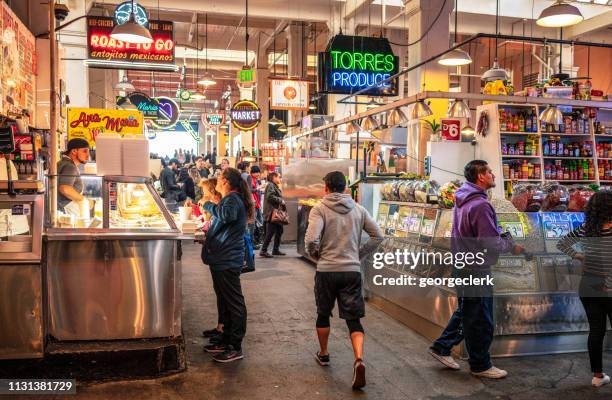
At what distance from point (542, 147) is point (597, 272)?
5749mm

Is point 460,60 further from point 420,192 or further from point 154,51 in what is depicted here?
point 154,51

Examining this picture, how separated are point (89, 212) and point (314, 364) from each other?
8.32ft

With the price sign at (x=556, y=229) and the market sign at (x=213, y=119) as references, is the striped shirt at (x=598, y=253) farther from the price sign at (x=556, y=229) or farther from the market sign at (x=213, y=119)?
the market sign at (x=213, y=119)

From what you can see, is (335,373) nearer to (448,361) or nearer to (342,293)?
(342,293)

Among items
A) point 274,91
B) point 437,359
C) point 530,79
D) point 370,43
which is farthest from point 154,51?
point 530,79

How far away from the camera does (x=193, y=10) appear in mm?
15945

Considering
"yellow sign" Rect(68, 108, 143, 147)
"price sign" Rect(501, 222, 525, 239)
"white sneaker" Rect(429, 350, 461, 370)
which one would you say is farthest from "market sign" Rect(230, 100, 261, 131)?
"white sneaker" Rect(429, 350, 461, 370)

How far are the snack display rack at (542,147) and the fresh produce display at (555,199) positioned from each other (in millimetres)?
3571

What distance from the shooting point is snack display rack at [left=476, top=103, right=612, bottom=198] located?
Result: 9625 millimetres

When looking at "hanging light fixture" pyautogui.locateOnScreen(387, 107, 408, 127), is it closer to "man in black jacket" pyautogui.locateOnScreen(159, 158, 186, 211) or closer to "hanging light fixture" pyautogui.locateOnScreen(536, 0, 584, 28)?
"hanging light fixture" pyautogui.locateOnScreen(536, 0, 584, 28)

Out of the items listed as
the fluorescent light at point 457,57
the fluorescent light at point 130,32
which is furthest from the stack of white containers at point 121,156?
the fluorescent light at point 457,57

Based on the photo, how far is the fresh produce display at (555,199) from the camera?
585 cm

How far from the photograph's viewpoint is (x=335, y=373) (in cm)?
491

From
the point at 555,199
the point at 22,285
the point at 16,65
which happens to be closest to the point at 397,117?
the point at 555,199
